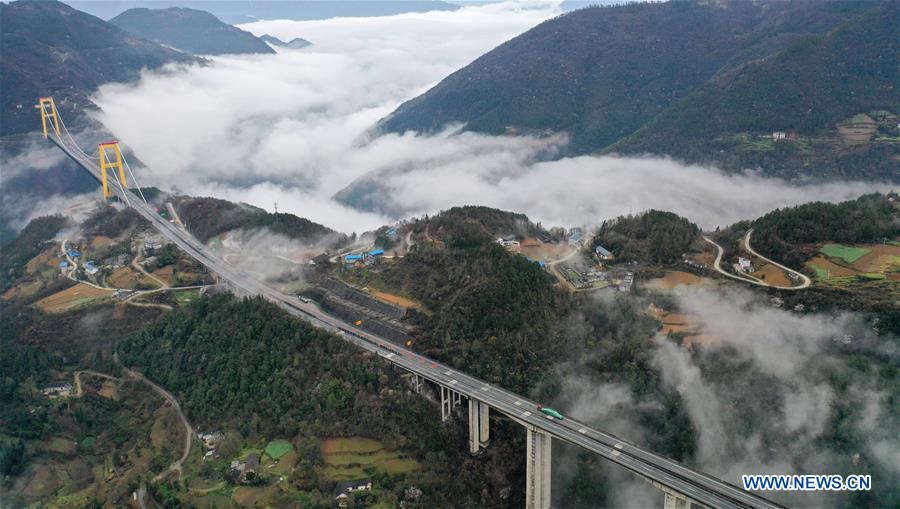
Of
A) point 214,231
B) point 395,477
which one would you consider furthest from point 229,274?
point 395,477

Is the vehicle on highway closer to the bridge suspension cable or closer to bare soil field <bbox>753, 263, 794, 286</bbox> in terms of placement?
bare soil field <bbox>753, 263, 794, 286</bbox>

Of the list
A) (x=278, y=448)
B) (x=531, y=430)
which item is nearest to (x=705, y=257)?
(x=531, y=430)

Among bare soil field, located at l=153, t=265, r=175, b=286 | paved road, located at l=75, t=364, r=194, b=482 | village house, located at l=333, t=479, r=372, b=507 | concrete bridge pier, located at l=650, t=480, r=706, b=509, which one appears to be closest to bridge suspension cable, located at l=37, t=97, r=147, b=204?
bare soil field, located at l=153, t=265, r=175, b=286

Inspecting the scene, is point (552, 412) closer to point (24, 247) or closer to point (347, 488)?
point (347, 488)

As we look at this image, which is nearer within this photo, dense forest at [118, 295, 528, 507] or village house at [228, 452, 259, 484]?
village house at [228, 452, 259, 484]

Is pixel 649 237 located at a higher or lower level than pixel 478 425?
higher

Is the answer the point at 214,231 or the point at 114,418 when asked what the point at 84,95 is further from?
the point at 114,418
